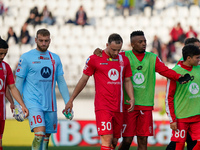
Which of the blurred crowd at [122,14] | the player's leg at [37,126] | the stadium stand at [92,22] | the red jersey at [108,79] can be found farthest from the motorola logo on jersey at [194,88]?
the stadium stand at [92,22]

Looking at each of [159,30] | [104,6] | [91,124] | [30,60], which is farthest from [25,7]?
[30,60]

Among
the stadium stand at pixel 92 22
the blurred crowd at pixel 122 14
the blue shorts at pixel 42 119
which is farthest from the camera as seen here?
the stadium stand at pixel 92 22

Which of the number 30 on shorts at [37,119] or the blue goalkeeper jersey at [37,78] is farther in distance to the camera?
the blue goalkeeper jersey at [37,78]

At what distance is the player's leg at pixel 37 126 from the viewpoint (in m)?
6.66

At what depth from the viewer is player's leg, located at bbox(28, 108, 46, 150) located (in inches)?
262

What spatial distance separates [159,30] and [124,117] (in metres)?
11.8

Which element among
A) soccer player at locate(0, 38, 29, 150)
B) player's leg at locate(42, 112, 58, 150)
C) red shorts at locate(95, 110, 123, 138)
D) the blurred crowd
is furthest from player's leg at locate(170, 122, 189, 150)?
the blurred crowd

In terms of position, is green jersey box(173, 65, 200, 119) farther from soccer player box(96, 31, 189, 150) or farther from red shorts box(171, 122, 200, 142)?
soccer player box(96, 31, 189, 150)

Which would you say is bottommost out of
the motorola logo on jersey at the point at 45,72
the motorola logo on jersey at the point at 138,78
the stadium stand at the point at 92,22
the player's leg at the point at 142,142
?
the player's leg at the point at 142,142

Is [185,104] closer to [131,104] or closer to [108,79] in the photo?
[131,104]

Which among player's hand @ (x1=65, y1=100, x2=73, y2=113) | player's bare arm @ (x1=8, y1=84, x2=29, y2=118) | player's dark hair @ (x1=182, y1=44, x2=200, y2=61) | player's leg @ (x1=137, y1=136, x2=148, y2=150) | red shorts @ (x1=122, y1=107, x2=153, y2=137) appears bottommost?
player's leg @ (x1=137, y1=136, x2=148, y2=150)

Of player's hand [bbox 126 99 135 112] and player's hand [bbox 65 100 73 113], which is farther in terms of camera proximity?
player's hand [bbox 65 100 73 113]

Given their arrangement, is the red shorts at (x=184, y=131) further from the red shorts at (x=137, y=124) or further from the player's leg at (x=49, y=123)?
the player's leg at (x=49, y=123)

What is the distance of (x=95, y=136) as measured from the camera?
11883mm
